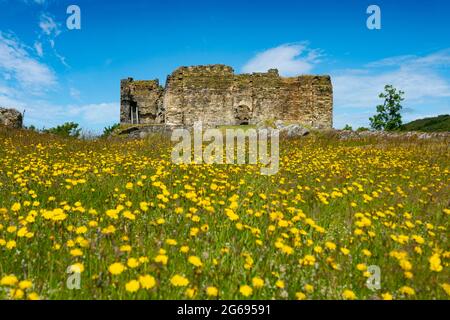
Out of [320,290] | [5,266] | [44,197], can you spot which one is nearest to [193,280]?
[320,290]

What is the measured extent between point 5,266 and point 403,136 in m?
19.3

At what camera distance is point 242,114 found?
31766 mm

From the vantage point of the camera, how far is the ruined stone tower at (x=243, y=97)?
103 ft

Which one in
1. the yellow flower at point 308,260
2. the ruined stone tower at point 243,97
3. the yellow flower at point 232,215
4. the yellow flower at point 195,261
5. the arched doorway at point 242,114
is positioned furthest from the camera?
the arched doorway at point 242,114

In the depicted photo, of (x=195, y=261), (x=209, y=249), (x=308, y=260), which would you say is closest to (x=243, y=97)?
(x=209, y=249)

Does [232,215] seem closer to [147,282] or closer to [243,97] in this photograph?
[147,282]

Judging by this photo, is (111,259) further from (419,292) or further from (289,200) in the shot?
(289,200)

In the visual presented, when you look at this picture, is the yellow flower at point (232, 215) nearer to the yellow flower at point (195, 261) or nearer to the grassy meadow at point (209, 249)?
the grassy meadow at point (209, 249)

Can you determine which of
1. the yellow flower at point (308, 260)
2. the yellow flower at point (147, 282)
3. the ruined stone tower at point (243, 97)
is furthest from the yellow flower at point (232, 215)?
the ruined stone tower at point (243, 97)

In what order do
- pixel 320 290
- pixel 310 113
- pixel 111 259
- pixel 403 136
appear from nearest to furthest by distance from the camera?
pixel 320 290 < pixel 111 259 < pixel 403 136 < pixel 310 113

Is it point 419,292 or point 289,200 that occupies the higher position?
point 289,200

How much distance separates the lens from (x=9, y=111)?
22.0 metres

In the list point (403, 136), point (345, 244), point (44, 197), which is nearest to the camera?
point (345, 244)

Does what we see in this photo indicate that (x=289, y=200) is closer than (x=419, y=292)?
No
